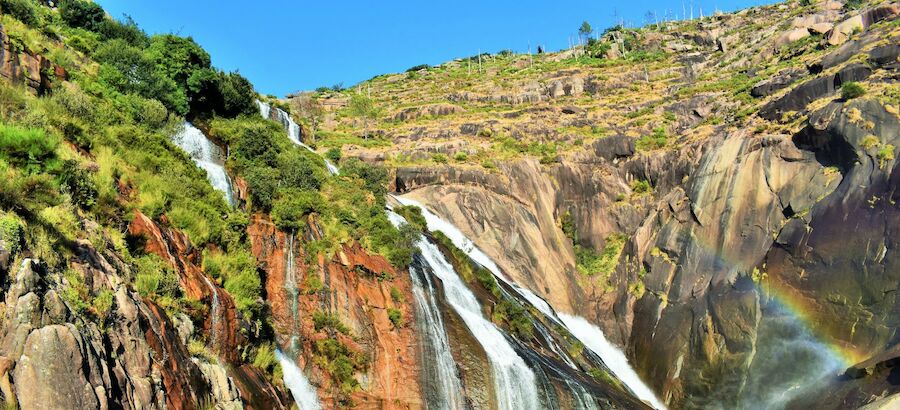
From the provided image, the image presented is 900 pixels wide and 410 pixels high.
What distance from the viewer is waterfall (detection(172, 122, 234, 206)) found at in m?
22.0

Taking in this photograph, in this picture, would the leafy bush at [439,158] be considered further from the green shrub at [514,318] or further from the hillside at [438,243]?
the green shrub at [514,318]

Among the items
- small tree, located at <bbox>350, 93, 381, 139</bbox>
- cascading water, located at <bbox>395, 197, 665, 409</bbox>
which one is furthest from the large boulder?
small tree, located at <bbox>350, 93, 381, 139</bbox>

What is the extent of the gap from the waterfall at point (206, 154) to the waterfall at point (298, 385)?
7.15 metres

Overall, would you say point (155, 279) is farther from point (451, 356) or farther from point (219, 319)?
point (451, 356)

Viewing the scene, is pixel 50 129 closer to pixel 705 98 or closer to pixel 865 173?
pixel 865 173

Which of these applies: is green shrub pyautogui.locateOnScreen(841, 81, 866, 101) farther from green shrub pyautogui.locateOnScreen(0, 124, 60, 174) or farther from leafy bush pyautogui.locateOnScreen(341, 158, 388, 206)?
green shrub pyautogui.locateOnScreen(0, 124, 60, 174)

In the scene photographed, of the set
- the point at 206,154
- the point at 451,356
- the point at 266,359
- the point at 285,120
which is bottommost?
the point at 451,356

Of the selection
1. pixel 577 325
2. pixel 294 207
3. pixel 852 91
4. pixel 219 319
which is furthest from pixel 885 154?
pixel 219 319

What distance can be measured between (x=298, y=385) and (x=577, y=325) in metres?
26.1

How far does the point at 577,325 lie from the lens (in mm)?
38938

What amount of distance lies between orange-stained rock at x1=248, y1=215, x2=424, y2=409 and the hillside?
0.30ft

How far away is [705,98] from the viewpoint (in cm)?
6006

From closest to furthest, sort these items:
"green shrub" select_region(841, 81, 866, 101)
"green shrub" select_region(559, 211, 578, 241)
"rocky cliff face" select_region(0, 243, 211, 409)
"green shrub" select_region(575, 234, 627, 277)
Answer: "rocky cliff face" select_region(0, 243, 211, 409) → "green shrub" select_region(841, 81, 866, 101) → "green shrub" select_region(575, 234, 627, 277) → "green shrub" select_region(559, 211, 578, 241)

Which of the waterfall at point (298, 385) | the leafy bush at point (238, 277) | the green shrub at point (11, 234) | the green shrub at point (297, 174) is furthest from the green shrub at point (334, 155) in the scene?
the green shrub at point (11, 234)
